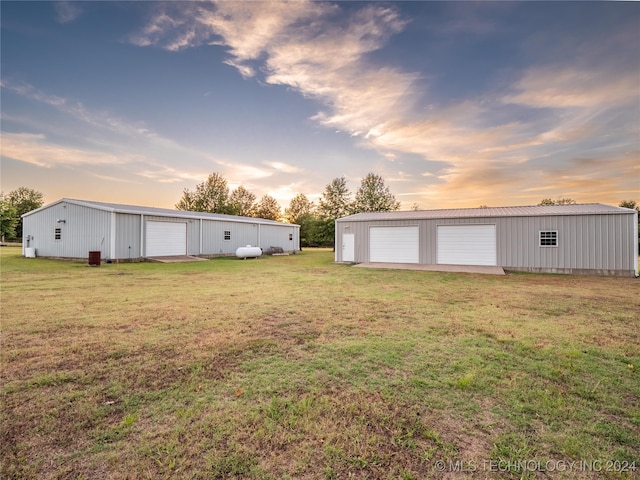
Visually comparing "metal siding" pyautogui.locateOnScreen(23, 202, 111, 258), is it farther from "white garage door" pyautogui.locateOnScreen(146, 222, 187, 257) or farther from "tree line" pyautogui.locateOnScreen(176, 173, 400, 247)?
"tree line" pyautogui.locateOnScreen(176, 173, 400, 247)

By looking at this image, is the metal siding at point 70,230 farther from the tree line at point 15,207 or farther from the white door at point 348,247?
the tree line at point 15,207

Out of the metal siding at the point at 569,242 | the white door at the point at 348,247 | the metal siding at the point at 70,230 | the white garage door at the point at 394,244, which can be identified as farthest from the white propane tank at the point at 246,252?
the metal siding at the point at 569,242

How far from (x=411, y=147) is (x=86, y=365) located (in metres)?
17.1

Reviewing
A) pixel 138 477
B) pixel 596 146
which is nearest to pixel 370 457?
pixel 138 477

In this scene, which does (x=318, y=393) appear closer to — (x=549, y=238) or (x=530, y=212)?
(x=549, y=238)

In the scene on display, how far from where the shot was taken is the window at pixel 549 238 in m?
14.0

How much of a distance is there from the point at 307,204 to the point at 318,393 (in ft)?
176

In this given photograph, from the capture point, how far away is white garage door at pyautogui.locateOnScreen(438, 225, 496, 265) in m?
15.3

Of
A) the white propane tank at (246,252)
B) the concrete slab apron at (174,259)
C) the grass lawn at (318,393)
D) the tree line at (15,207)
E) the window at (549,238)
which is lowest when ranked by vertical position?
the grass lawn at (318,393)

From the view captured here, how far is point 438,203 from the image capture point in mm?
29516

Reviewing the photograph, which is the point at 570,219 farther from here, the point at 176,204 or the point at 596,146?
the point at 176,204

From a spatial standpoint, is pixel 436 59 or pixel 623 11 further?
pixel 436 59

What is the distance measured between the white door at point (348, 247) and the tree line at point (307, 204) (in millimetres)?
17258

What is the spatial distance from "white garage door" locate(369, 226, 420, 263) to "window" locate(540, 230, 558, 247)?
5810 mm
